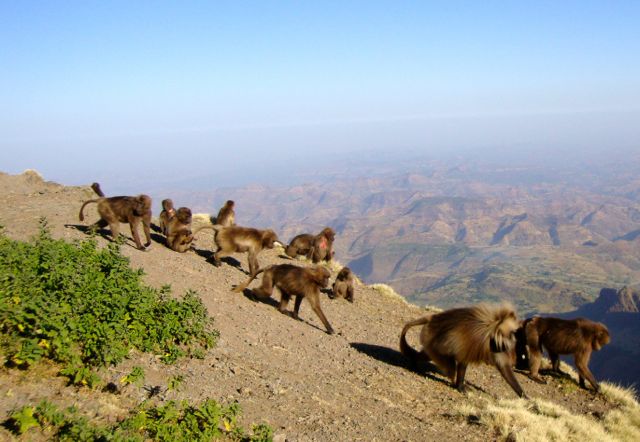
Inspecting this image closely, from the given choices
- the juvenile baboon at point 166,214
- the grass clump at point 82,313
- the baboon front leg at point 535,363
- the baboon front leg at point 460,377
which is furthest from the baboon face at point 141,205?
the baboon front leg at point 535,363

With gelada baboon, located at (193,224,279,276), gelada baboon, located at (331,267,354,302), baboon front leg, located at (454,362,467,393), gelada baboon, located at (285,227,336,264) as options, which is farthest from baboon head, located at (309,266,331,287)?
gelada baboon, located at (285,227,336,264)

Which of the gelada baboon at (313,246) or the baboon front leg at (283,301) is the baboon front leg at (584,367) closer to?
the baboon front leg at (283,301)

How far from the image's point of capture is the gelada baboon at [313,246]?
18125 millimetres

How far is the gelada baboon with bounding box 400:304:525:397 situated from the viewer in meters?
8.66

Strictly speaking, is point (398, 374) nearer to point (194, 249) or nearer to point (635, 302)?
point (194, 249)

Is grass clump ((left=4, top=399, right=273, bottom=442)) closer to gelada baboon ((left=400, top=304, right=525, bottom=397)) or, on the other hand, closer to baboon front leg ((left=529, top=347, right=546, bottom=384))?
gelada baboon ((left=400, top=304, right=525, bottom=397))

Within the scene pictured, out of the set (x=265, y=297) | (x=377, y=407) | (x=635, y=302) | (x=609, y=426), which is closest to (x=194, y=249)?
(x=265, y=297)

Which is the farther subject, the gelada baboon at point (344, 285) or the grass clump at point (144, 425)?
the gelada baboon at point (344, 285)

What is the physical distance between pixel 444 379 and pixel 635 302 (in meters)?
152

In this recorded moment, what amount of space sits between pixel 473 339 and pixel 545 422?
1.64 meters

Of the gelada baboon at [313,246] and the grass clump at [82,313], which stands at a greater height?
the grass clump at [82,313]

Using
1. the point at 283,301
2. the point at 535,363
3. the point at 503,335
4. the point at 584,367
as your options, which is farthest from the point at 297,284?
the point at 584,367

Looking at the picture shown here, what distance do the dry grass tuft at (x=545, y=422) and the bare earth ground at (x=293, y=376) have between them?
0.28 metres

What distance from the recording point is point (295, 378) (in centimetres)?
813
